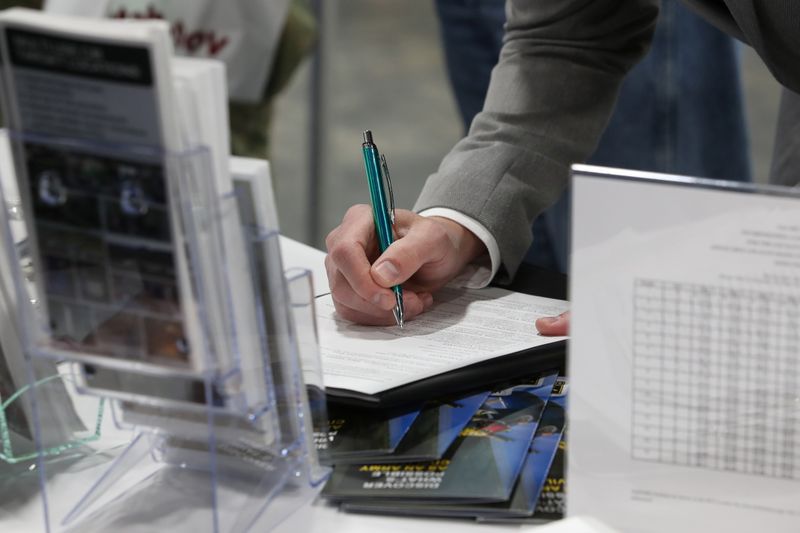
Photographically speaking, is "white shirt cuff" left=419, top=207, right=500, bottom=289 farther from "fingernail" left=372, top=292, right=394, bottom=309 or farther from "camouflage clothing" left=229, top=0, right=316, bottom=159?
"camouflage clothing" left=229, top=0, right=316, bottom=159

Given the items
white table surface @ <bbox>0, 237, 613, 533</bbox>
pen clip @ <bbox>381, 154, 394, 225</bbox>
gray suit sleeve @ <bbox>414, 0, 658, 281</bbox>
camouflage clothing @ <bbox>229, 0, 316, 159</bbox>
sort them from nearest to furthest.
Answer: white table surface @ <bbox>0, 237, 613, 533</bbox>, pen clip @ <bbox>381, 154, 394, 225</bbox>, gray suit sleeve @ <bbox>414, 0, 658, 281</bbox>, camouflage clothing @ <bbox>229, 0, 316, 159</bbox>

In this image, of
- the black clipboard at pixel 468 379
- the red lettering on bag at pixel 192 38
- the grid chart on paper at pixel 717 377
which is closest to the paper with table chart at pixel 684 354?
the grid chart on paper at pixel 717 377

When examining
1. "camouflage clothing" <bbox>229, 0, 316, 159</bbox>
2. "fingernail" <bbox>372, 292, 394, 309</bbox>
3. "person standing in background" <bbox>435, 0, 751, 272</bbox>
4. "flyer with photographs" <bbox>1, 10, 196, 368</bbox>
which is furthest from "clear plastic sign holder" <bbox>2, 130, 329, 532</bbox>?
"camouflage clothing" <bbox>229, 0, 316, 159</bbox>

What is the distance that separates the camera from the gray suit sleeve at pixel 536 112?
1.02m

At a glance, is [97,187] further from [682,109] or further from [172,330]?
[682,109]

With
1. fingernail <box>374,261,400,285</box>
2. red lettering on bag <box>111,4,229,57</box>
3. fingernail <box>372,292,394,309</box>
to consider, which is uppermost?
red lettering on bag <box>111,4,229,57</box>

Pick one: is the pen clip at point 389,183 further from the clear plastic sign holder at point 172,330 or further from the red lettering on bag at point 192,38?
the red lettering on bag at point 192,38

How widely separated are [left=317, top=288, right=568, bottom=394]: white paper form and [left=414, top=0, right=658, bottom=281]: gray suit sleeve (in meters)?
0.07

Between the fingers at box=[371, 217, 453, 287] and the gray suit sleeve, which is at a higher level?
the gray suit sleeve

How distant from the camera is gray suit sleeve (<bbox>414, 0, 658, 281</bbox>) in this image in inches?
40.1

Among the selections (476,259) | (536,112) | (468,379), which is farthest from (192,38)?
(468,379)

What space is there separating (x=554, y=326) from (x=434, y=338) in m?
0.10

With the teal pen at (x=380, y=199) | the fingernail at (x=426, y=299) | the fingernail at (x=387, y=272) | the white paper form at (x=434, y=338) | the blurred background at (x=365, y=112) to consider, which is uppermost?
the teal pen at (x=380, y=199)

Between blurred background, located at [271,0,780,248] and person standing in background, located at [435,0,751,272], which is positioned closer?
person standing in background, located at [435,0,751,272]
